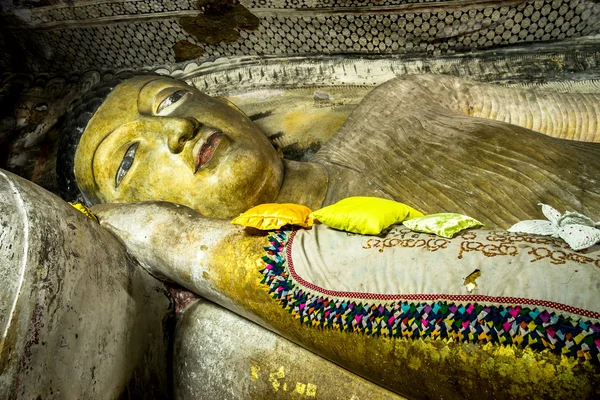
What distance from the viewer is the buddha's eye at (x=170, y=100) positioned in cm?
244

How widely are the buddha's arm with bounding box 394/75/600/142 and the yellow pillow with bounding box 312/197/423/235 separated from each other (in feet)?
3.73

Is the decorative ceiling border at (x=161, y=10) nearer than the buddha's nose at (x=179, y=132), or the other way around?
the buddha's nose at (x=179, y=132)

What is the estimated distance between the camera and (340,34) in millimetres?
3385

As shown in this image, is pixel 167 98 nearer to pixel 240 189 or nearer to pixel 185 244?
pixel 240 189

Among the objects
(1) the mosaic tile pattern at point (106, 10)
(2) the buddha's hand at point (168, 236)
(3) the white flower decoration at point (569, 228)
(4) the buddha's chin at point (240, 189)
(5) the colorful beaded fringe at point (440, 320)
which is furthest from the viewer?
(1) the mosaic tile pattern at point (106, 10)

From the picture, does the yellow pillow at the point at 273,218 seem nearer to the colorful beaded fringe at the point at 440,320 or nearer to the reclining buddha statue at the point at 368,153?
the colorful beaded fringe at the point at 440,320

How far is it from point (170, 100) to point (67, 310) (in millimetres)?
1308

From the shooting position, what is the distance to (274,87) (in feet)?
12.0

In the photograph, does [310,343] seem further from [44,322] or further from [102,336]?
[44,322]

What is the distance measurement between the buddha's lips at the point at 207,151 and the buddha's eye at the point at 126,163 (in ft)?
1.15

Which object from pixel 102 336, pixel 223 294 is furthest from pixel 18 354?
pixel 223 294

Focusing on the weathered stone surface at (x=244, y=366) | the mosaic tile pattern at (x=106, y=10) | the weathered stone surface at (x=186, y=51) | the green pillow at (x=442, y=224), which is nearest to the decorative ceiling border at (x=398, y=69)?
the weathered stone surface at (x=186, y=51)

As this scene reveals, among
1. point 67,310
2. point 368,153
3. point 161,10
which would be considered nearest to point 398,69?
point 368,153

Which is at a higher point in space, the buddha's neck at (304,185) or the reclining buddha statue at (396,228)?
the reclining buddha statue at (396,228)
